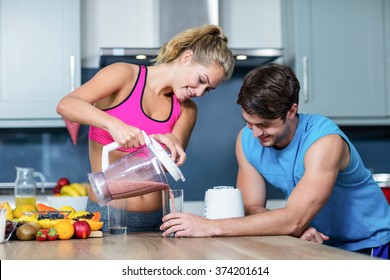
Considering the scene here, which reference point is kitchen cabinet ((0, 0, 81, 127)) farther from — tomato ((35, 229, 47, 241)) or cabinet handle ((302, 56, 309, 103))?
tomato ((35, 229, 47, 241))

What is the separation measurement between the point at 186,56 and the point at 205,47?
75mm

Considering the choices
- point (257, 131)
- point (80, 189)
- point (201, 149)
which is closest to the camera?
point (257, 131)

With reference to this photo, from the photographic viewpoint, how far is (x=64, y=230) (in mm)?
1628

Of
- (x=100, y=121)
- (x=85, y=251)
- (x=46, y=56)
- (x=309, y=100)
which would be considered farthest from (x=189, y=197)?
(x=85, y=251)

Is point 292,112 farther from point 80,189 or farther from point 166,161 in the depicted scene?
point 80,189

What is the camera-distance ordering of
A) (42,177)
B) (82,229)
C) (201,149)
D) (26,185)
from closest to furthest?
(82,229) → (26,185) → (42,177) → (201,149)

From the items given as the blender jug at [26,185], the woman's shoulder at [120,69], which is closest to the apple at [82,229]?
the woman's shoulder at [120,69]

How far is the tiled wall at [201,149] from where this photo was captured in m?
3.81

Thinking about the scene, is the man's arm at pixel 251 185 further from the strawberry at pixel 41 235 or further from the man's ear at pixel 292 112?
the strawberry at pixel 41 235

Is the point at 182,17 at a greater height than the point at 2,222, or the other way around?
the point at 182,17

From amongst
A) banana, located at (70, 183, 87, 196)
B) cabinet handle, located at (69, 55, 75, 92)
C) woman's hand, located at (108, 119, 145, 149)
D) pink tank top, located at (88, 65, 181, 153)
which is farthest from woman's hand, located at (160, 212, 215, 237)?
cabinet handle, located at (69, 55, 75, 92)

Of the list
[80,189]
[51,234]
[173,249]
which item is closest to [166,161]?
[173,249]

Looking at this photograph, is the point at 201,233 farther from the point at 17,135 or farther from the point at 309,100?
the point at 17,135

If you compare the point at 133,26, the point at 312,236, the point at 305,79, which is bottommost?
the point at 312,236
